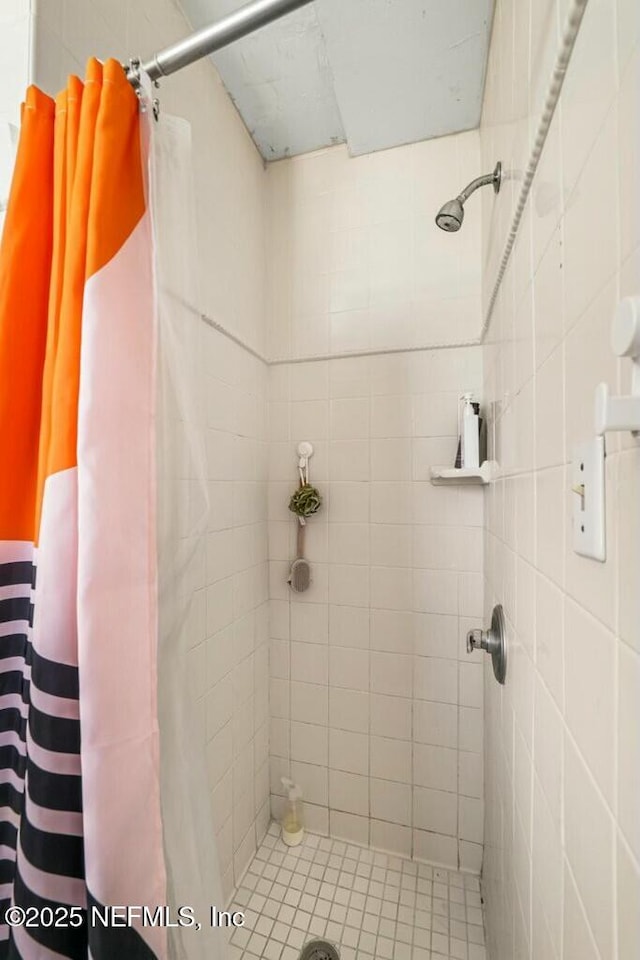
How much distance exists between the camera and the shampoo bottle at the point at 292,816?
1.41 m

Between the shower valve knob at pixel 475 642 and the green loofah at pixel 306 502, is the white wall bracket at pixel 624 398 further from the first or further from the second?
the green loofah at pixel 306 502

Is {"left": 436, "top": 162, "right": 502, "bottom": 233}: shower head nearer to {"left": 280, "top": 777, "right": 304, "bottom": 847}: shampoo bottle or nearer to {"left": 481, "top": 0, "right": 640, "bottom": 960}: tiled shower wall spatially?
{"left": 481, "top": 0, "right": 640, "bottom": 960}: tiled shower wall

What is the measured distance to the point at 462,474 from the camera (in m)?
1.20

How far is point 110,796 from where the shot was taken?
1.62 ft

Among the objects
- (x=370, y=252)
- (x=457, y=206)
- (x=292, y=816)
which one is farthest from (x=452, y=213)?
(x=292, y=816)

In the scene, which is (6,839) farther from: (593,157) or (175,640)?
(593,157)

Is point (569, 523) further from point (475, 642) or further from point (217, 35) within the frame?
point (217, 35)

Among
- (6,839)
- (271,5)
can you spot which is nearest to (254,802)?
(6,839)

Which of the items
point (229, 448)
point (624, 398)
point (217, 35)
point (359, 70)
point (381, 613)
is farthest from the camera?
point (381, 613)

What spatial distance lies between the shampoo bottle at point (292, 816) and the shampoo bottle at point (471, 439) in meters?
1.30

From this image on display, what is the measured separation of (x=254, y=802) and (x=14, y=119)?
1.91 metres

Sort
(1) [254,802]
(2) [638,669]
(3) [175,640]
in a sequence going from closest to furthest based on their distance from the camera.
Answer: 1. (2) [638,669]
2. (3) [175,640]
3. (1) [254,802]

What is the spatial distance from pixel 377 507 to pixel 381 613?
373 mm

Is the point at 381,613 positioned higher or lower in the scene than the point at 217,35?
lower
